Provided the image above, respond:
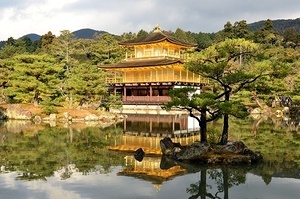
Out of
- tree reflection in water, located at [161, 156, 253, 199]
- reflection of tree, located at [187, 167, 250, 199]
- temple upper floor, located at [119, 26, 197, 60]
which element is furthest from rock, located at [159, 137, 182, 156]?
temple upper floor, located at [119, 26, 197, 60]

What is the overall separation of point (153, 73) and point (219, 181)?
3054 centimetres

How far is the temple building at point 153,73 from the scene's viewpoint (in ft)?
128

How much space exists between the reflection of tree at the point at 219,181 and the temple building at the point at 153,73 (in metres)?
25.8

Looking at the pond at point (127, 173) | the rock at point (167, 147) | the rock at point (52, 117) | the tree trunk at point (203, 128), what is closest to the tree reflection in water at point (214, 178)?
the pond at point (127, 173)

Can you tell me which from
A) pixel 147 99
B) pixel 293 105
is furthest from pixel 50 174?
pixel 293 105

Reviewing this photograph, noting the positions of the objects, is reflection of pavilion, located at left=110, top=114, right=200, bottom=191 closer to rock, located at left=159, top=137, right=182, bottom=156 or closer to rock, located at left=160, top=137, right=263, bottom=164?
rock, located at left=159, top=137, right=182, bottom=156

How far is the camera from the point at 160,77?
130ft

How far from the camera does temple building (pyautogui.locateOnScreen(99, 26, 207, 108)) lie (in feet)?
128

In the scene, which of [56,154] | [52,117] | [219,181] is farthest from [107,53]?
[219,181]

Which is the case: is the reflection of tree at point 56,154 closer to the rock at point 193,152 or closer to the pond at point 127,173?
the pond at point 127,173

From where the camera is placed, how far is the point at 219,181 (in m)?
10.6

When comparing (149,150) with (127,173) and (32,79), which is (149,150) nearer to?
(127,173)

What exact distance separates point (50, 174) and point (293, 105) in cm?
3131

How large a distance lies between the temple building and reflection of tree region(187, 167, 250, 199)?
25808 millimetres
